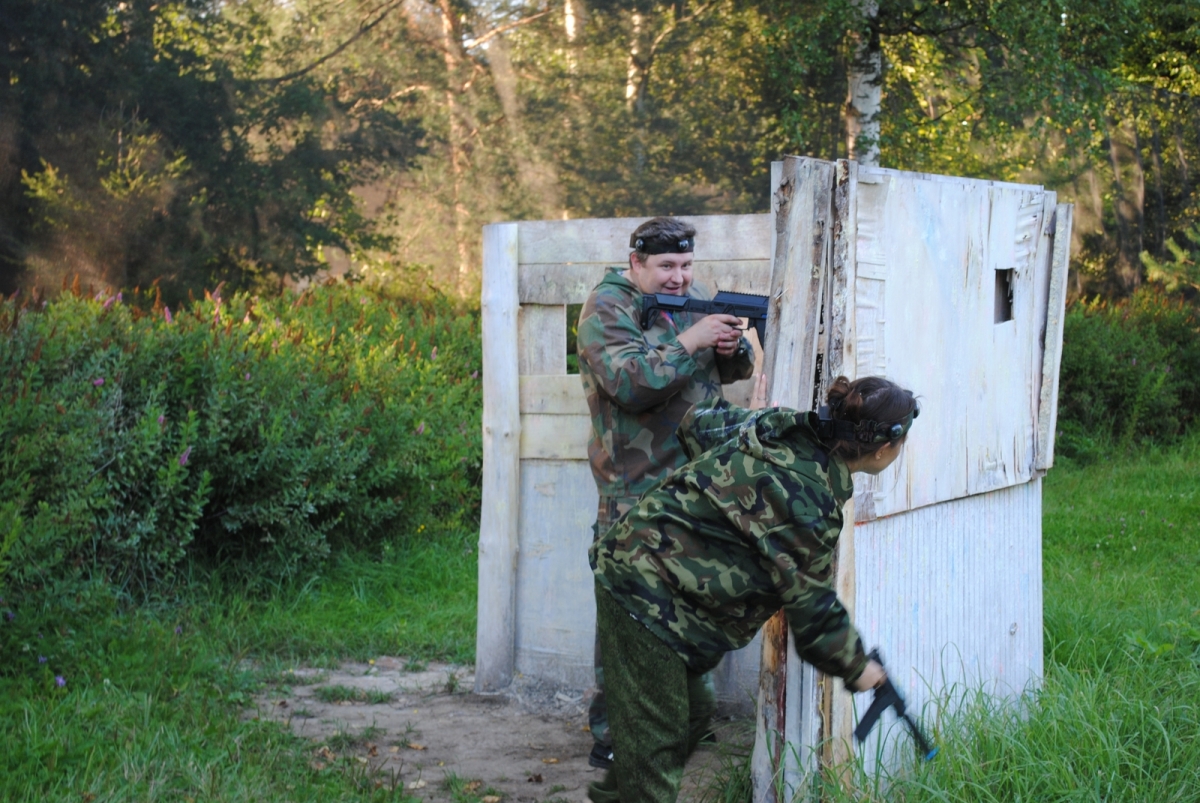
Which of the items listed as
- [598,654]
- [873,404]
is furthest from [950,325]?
[598,654]

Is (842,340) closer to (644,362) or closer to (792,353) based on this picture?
(792,353)

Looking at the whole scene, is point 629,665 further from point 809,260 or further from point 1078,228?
point 1078,228

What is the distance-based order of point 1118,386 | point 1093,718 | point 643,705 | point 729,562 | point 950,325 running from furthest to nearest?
point 1118,386, point 950,325, point 1093,718, point 643,705, point 729,562

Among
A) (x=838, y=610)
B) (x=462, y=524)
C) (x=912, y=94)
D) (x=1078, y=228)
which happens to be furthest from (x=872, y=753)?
(x=1078, y=228)

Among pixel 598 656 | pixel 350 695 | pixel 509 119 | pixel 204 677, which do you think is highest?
pixel 509 119

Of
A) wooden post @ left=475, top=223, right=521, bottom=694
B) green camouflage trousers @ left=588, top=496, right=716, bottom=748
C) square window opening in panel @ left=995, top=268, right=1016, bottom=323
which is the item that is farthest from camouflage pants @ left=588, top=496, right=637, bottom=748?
square window opening in panel @ left=995, top=268, right=1016, bottom=323

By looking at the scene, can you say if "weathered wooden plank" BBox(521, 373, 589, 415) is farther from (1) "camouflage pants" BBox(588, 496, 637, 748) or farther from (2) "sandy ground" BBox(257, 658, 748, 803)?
(2) "sandy ground" BBox(257, 658, 748, 803)

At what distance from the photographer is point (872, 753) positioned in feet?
11.2

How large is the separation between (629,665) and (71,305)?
16.5 ft

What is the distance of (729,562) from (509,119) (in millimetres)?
15382

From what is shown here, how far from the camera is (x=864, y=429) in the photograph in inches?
107

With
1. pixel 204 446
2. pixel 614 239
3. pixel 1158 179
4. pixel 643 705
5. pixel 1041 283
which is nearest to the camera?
pixel 643 705

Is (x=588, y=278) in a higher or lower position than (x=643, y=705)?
higher

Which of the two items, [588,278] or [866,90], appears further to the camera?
[866,90]
